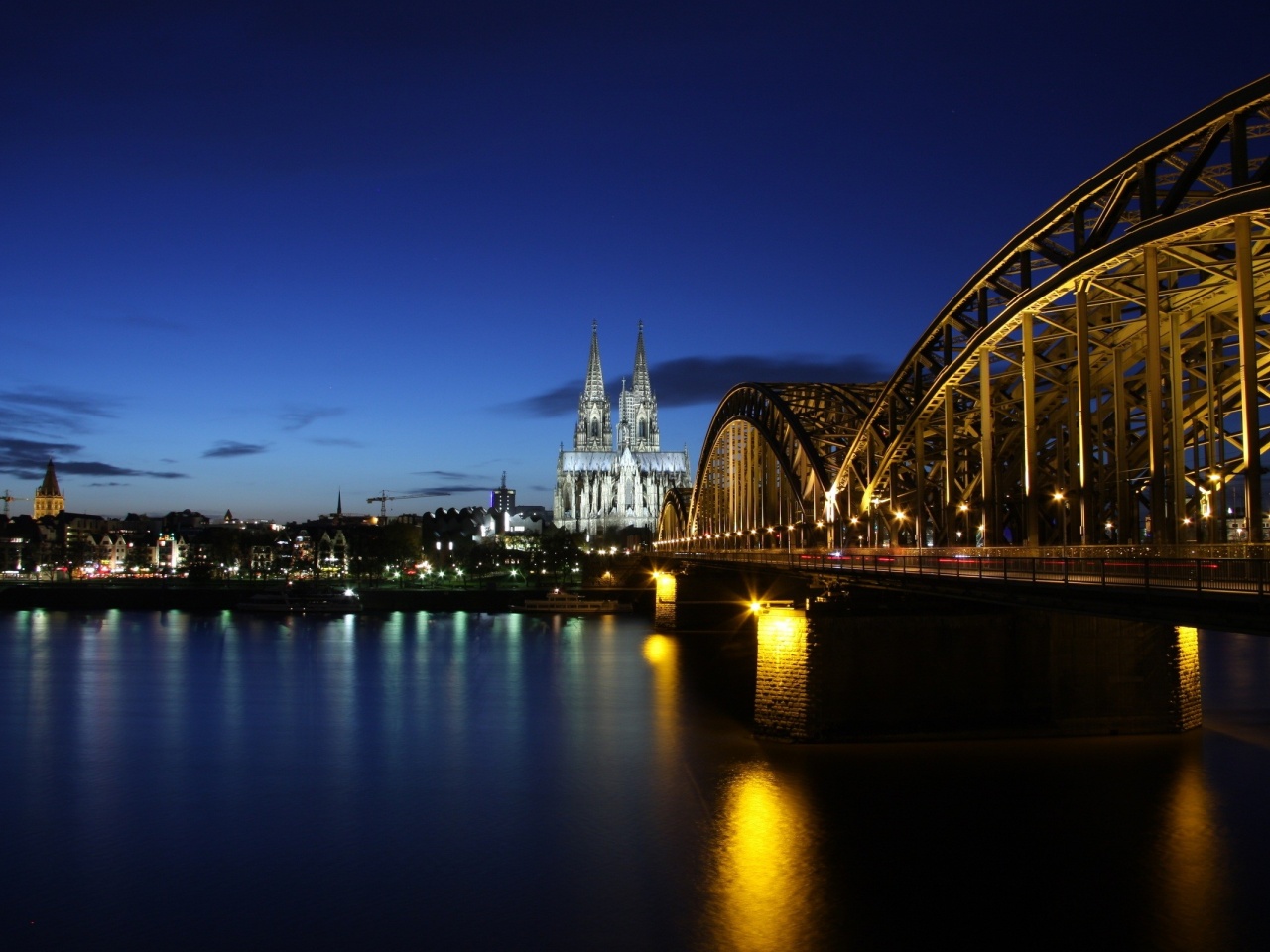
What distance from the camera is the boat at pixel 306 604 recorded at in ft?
333

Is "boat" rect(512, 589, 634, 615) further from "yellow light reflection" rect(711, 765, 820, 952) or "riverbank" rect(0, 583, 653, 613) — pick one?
"yellow light reflection" rect(711, 765, 820, 952)

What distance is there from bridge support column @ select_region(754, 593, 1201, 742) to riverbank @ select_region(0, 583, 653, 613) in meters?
72.8

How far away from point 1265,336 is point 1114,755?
43.9ft

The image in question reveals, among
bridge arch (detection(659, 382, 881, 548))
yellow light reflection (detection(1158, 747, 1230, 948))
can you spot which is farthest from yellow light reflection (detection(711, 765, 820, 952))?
bridge arch (detection(659, 382, 881, 548))

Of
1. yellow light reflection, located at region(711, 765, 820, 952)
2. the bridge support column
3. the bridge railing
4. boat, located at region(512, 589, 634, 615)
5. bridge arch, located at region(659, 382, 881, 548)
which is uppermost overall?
bridge arch, located at region(659, 382, 881, 548)

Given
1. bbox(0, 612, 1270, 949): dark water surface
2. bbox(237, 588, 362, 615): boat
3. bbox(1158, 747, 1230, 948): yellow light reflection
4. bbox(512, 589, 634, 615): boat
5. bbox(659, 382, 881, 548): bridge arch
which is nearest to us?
bbox(1158, 747, 1230, 948): yellow light reflection

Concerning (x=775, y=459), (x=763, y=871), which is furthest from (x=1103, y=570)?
(x=775, y=459)

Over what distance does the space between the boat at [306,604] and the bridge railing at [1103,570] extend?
72729mm

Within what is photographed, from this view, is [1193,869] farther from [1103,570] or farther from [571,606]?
[571,606]

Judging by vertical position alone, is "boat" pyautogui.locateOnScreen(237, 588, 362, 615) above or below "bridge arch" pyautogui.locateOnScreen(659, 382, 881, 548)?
below

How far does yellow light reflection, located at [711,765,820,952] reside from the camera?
2112 cm

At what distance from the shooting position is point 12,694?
49469 mm

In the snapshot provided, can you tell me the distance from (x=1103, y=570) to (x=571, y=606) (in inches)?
3322

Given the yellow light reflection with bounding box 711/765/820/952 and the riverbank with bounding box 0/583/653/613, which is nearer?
the yellow light reflection with bounding box 711/765/820/952
